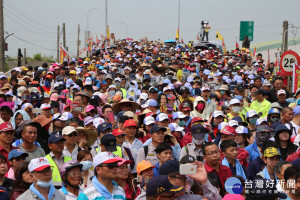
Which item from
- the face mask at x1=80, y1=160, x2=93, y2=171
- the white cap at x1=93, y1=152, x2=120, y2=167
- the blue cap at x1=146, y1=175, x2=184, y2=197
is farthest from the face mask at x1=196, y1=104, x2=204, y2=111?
the blue cap at x1=146, y1=175, x2=184, y2=197

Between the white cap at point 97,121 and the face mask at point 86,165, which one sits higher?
the white cap at point 97,121

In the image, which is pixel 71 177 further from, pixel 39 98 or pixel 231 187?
pixel 39 98

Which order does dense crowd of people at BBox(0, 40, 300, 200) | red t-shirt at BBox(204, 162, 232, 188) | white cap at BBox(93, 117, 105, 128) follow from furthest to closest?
white cap at BBox(93, 117, 105, 128), red t-shirt at BBox(204, 162, 232, 188), dense crowd of people at BBox(0, 40, 300, 200)

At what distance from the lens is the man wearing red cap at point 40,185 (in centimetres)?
560

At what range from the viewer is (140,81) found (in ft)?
56.2

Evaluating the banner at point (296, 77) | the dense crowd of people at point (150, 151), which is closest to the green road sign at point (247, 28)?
the banner at point (296, 77)

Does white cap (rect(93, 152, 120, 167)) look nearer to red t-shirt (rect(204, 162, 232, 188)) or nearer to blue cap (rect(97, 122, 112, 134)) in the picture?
red t-shirt (rect(204, 162, 232, 188))

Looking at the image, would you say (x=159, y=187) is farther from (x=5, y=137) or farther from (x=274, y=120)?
(x=274, y=120)

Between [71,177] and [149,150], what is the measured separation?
1961mm

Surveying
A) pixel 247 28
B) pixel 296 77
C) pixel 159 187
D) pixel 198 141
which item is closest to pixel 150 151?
pixel 198 141

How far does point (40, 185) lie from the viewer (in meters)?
5.63

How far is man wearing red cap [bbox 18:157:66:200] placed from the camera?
5.60 meters

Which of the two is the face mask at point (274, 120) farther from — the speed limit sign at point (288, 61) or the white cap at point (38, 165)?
the white cap at point (38, 165)

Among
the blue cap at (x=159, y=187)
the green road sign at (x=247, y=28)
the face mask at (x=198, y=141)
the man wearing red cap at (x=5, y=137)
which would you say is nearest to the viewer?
the blue cap at (x=159, y=187)
